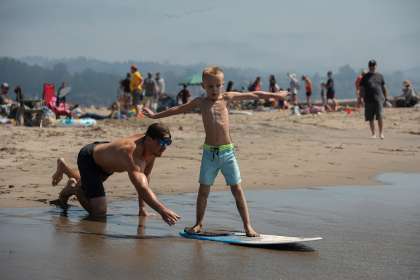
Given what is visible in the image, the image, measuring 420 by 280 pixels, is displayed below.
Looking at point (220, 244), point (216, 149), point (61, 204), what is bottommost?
point (220, 244)

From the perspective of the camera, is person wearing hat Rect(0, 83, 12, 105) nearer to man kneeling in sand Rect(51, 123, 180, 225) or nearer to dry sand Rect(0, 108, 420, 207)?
dry sand Rect(0, 108, 420, 207)

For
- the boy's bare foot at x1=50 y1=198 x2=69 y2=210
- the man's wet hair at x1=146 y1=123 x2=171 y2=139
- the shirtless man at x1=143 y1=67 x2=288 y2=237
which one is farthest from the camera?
the boy's bare foot at x1=50 y1=198 x2=69 y2=210

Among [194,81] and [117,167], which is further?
[194,81]

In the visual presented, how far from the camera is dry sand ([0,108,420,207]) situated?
8617 mm

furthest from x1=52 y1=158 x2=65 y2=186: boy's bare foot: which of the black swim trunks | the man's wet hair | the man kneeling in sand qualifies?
the man's wet hair

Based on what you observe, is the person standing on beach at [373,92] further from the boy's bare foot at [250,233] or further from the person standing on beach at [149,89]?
the person standing on beach at [149,89]

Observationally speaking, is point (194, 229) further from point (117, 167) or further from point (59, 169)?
point (59, 169)

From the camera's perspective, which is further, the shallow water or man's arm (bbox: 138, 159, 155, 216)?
man's arm (bbox: 138, 159, 155, 216)

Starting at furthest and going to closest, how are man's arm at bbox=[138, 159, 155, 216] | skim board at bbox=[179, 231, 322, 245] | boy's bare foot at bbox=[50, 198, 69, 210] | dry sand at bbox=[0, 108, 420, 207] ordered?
dry sand at bbox=[0, 108, 420, 207] → boy's bare foot at bbox=[50, 198, 69, 210] → man's arm at bbox=[138, 159, 155, 216] → skim board at bbox=[179, 231, 322, 245]

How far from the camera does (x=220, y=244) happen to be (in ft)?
18.1

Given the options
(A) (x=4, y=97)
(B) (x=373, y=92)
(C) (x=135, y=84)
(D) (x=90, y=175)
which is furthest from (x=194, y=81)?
(D) (x=90, y=175)

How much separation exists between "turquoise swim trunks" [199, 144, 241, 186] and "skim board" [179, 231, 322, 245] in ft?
1.27

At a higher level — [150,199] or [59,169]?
[59,169]

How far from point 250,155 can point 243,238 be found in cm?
596
